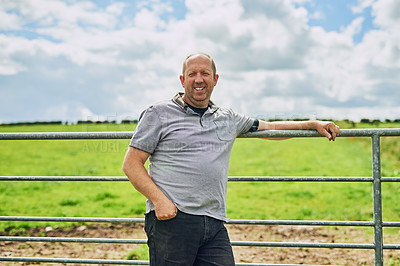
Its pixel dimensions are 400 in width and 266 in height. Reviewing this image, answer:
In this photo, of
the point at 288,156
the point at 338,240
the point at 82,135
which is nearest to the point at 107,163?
the point at 288,156

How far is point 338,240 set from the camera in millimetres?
6398

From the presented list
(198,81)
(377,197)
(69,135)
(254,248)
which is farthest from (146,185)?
(254,248)

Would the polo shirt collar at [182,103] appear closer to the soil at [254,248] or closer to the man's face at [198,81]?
the man's face at [198,81]

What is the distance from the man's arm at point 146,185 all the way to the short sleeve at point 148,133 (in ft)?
0.14

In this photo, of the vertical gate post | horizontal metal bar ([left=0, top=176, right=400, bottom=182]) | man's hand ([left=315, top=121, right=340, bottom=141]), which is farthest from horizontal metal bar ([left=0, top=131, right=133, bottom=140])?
the vertical gate post

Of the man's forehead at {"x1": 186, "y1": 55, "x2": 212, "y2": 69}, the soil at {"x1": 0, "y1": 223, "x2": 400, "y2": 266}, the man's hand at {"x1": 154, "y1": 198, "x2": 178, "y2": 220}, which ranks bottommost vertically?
the soil at {"x1": 0, "y1": 223, "x2": 400, "y2": 266}

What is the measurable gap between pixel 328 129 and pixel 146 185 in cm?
149

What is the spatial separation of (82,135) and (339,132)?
203 cm

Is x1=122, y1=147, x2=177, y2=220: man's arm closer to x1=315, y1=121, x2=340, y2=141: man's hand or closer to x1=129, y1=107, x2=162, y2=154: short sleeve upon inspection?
x1=129, y1=107, x2=162, y2=154: short sleeve

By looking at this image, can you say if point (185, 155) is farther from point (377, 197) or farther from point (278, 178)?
point (377, 197)

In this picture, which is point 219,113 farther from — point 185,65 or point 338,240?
point 338,240

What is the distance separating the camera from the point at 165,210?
7.93ft

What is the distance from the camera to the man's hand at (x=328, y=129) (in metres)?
2.98

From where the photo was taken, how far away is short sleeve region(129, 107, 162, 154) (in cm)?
250
